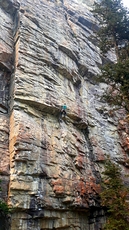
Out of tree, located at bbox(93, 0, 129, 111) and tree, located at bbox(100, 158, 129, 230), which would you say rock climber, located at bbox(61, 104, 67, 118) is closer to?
tree, located at bbox(93, 0, 129, 111)

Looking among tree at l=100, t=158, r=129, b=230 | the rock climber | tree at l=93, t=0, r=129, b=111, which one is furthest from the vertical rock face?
tree at l=93, t=0, r=129, b=111

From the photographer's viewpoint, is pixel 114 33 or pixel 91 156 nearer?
pixel 114 33

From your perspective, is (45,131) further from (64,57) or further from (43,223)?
(64,57)

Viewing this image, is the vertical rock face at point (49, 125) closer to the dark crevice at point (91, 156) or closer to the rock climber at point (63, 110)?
the dark crevice at point (91, 156)

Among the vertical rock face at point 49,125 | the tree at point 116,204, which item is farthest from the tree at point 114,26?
the tree at point 116,204

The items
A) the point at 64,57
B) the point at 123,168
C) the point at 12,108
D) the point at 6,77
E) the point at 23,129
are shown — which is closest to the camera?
the point at 23,129

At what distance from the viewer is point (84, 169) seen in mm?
15219

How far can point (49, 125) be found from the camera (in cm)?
1502

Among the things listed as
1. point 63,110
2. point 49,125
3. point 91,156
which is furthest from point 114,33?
point 91,156

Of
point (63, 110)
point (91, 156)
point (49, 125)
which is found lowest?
point (91, 156)

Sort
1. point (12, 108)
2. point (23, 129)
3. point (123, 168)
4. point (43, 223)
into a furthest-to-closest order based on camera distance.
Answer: point (123, 168) → point (12, 108) → point (23, 129) → point (43, 223)

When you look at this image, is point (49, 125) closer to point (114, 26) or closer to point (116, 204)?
point (116, 204)

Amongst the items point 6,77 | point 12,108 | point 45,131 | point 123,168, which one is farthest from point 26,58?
point 123,168

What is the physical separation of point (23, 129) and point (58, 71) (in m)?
7.54
